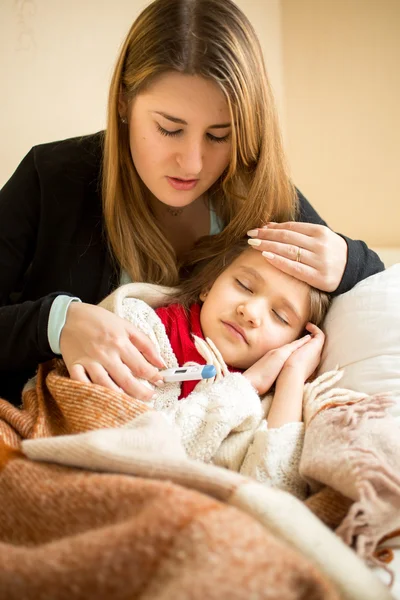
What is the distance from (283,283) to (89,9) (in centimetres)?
122

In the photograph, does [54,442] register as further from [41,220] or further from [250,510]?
[41,220]

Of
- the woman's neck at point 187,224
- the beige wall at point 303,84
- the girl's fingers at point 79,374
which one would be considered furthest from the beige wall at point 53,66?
the girl's fingers at point 79,374

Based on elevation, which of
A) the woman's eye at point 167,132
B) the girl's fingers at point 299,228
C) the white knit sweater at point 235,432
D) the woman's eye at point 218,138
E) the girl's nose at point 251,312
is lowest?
the white knit sweater at point 235,432

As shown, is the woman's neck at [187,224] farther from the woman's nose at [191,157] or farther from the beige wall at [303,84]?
the beige wall at [303,84]

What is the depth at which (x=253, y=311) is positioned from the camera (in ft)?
3.63

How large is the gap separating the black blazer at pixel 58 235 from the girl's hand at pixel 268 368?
8.0 inches

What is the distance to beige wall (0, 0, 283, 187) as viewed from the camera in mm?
1776

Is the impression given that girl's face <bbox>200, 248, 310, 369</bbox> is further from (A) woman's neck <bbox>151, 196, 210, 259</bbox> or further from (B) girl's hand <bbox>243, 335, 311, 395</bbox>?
(A) woman's neck <bbox>151, 196, 210, 259</bbox>

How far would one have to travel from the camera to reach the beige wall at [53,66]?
1776 millimetres

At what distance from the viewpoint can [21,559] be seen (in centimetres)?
53

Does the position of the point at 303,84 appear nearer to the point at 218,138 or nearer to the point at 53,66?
the point at 53,66

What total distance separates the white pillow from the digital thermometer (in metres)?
0.28

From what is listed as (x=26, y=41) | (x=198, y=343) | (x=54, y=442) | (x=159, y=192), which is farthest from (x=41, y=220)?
(x=26, y=41)

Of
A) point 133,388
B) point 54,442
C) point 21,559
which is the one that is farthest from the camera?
point 133,388
